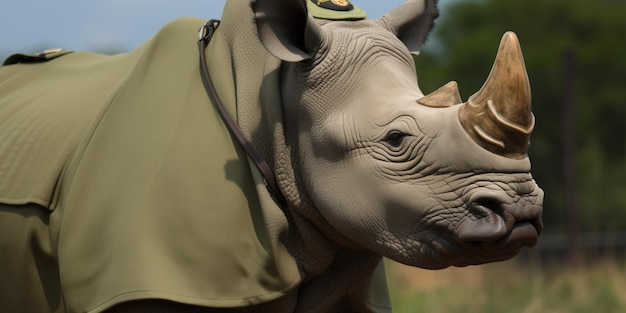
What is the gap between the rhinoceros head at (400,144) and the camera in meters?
3.52

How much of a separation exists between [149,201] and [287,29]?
0.75 meters

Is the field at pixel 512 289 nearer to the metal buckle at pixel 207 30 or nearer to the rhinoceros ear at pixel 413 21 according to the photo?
the rhinoceros ear at pixel 413 21

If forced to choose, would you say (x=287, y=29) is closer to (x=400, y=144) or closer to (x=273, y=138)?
(x=273, y=138)

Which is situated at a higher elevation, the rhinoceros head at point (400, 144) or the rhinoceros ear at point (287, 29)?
the rhinoceros ear at point (287, 29)

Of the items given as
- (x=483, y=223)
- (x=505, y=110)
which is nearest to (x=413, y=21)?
(x=505, y=110)

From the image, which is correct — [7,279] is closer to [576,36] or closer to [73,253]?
[73,253]

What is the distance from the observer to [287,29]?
13.3 ft

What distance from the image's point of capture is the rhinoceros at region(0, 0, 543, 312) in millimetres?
3576

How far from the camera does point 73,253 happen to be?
157 inches

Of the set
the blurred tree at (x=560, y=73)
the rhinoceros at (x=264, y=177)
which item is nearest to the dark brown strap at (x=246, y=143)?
the rhinoceros at (x=264, y=177)

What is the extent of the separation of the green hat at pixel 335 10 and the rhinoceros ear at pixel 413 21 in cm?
11

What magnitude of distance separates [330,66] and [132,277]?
959 mm

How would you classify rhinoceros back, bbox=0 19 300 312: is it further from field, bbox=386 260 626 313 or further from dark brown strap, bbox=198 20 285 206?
field, bbox=386 260 626 313

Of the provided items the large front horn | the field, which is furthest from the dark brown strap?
the field
